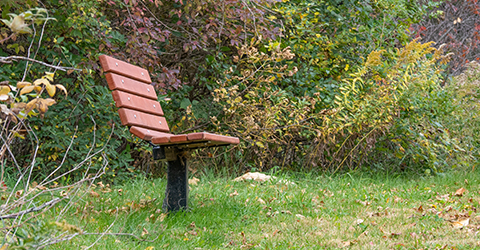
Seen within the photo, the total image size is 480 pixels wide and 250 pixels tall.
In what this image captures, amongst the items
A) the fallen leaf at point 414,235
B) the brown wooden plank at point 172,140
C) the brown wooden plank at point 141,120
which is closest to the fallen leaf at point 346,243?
the fallen leaf at point 414,235

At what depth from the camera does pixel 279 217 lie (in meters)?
→ 3.44

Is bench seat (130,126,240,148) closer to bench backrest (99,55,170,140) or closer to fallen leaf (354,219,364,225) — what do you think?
bench backrest (99,55,170,140)

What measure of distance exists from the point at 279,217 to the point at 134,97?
1.42 m

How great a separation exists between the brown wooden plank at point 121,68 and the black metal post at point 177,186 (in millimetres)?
793

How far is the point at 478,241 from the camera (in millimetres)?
A: 2781

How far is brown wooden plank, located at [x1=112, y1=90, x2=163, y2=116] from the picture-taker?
10.9ft

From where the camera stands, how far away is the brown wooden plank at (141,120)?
10.7 ft

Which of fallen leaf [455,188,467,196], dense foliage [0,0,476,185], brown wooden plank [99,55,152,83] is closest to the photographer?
brown wooden plank [99,55,152,83]

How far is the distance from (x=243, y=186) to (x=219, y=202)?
78 cm

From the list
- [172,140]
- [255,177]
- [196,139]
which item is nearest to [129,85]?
[172,140]

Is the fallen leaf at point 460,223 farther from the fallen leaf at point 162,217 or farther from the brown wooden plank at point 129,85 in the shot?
the brown wooden plank at point 129,85

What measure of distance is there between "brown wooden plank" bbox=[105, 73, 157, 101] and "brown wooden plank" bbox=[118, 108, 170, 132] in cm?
18

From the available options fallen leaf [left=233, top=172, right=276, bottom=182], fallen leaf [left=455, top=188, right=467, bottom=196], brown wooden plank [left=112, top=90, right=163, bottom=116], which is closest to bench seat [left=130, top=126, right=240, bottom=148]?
brown wooden plank [left=112, top=90, right=163, bottom=116]

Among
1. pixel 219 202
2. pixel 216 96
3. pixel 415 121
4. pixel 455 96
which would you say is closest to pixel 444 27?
pixel 455 96
